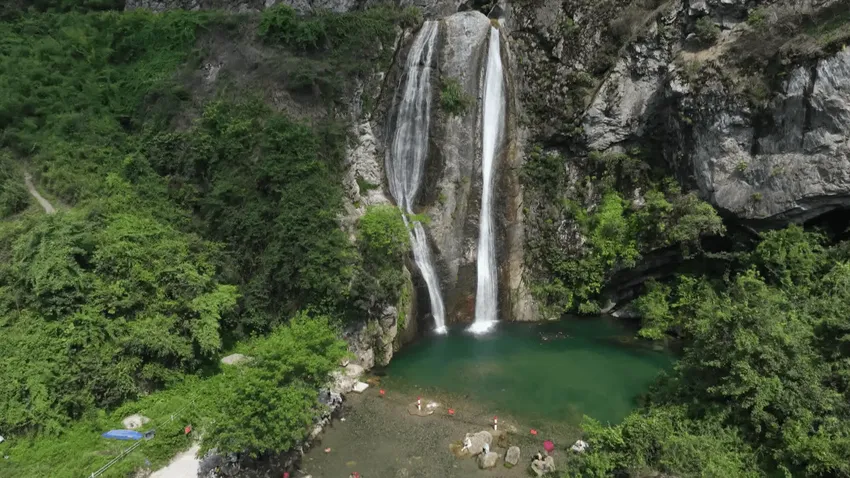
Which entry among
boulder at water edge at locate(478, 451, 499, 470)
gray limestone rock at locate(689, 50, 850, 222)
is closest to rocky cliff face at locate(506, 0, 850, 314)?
gray limestone rock at locate(689, 50, 850, 222)

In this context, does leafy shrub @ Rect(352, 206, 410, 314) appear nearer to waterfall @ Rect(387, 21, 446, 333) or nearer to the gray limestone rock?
waterfall @ Rect(387, 21, 446, 333)

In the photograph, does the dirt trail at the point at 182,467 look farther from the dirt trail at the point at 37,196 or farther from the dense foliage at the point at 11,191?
the dense foliage at the point at 11,191

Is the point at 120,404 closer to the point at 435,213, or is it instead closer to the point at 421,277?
the point at 421,277

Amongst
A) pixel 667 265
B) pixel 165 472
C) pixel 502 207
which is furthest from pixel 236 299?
pixel 667 265

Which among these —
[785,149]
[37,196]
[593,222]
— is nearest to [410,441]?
[593,222]

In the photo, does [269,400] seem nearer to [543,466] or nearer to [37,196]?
[543,466]
